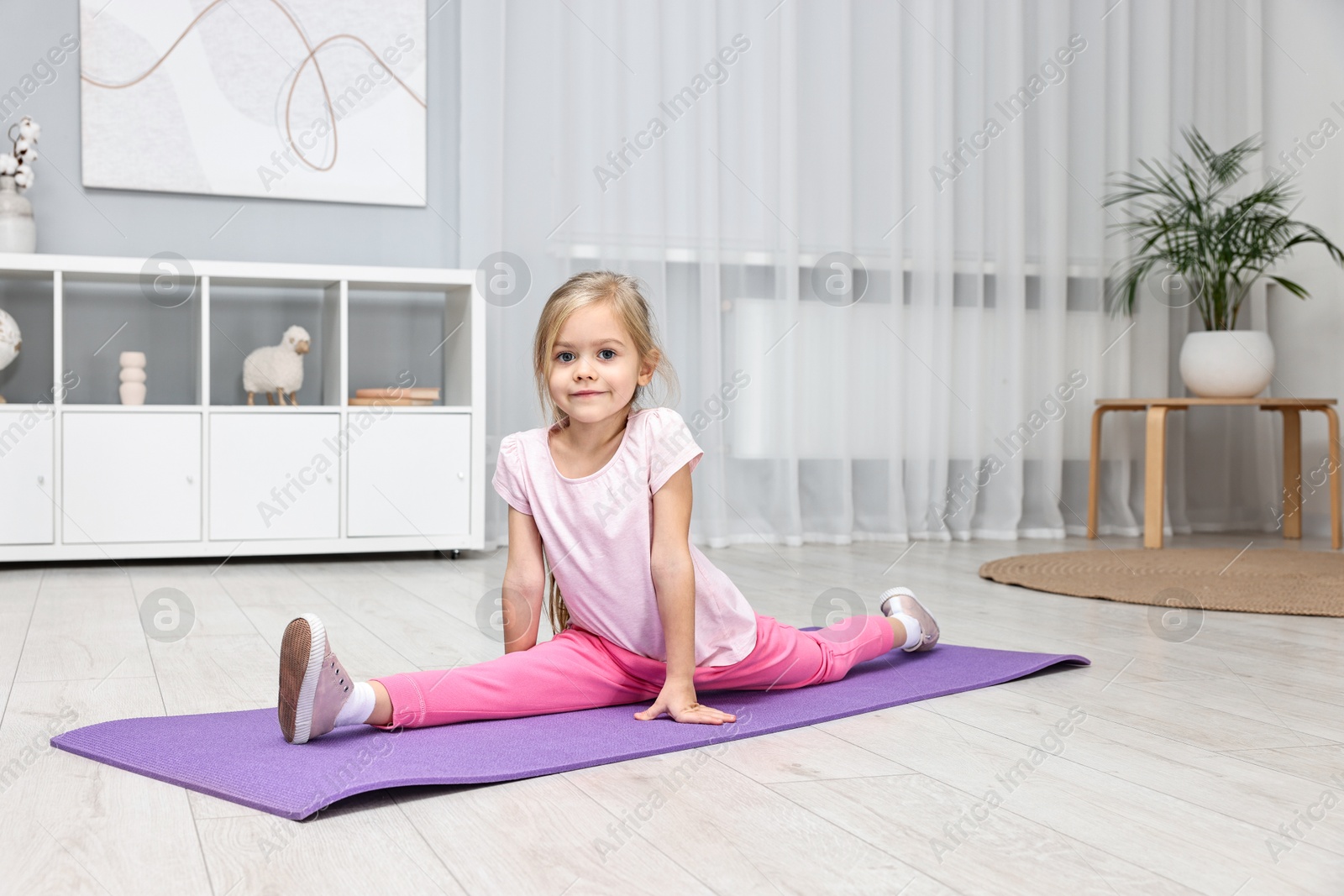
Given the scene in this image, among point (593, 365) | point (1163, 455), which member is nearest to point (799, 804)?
point (593, 365)

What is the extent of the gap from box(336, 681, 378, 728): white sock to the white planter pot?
2.95m

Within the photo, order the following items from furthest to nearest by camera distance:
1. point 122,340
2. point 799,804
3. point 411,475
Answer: point 122,340, point 411,475, point 799,804

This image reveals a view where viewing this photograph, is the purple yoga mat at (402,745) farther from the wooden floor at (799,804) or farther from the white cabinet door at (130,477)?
the white cabinet door at (130,477)

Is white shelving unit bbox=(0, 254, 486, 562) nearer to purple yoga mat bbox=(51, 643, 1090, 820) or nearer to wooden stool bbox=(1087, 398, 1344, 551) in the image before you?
purple yoga mat bbox=(51, 643, 1090, 820)

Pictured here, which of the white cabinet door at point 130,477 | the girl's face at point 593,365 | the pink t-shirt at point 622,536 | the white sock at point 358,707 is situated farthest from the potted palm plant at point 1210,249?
the white sock at point 358,707

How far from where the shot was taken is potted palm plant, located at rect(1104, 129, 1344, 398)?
344 cm

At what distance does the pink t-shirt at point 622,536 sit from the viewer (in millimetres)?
1358

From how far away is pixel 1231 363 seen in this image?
3.41 m

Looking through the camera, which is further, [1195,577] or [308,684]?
[1195,577]

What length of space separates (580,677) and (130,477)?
1.83 metres

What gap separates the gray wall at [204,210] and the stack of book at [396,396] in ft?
1.57

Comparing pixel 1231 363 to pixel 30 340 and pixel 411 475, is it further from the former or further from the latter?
pixel 30 340

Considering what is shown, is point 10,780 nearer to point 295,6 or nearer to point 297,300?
point 297,300

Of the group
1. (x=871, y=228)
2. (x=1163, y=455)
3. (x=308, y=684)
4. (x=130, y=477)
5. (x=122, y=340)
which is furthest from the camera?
(x=871, y=228)
